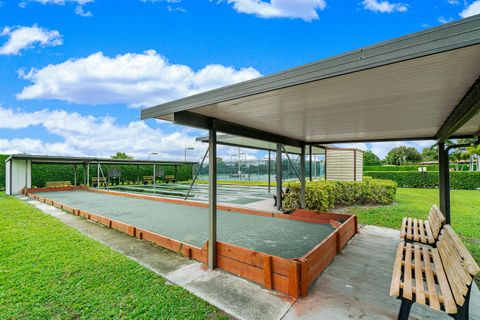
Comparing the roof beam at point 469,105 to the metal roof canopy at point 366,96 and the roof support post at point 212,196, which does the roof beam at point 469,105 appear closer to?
the metal roof canopy at point 366,96

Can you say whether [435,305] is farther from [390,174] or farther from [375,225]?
[390,174]

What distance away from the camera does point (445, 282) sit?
2111mm

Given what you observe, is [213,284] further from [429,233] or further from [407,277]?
[429,233]

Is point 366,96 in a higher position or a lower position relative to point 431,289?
higher

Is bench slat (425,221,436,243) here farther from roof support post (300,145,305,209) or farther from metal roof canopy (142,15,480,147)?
roof support post (300,145,305,209)

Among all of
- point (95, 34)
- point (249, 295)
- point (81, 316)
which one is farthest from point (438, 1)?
point (95, 34)

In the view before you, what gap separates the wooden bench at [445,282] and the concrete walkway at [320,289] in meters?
0.44

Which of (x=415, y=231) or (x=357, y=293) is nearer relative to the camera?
(x=357, y=293)

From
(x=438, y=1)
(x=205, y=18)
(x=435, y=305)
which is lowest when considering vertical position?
(x=435, y=305)

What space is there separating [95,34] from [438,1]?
13351 mm

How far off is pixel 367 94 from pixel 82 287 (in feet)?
12.7

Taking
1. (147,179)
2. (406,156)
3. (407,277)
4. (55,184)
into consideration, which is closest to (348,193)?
(407,277)

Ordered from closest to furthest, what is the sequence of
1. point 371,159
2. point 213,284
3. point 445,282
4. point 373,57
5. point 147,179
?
point 373,57
point 445,282
point 213,284
point 147,179
point 371,159

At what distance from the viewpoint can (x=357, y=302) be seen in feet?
8.58
